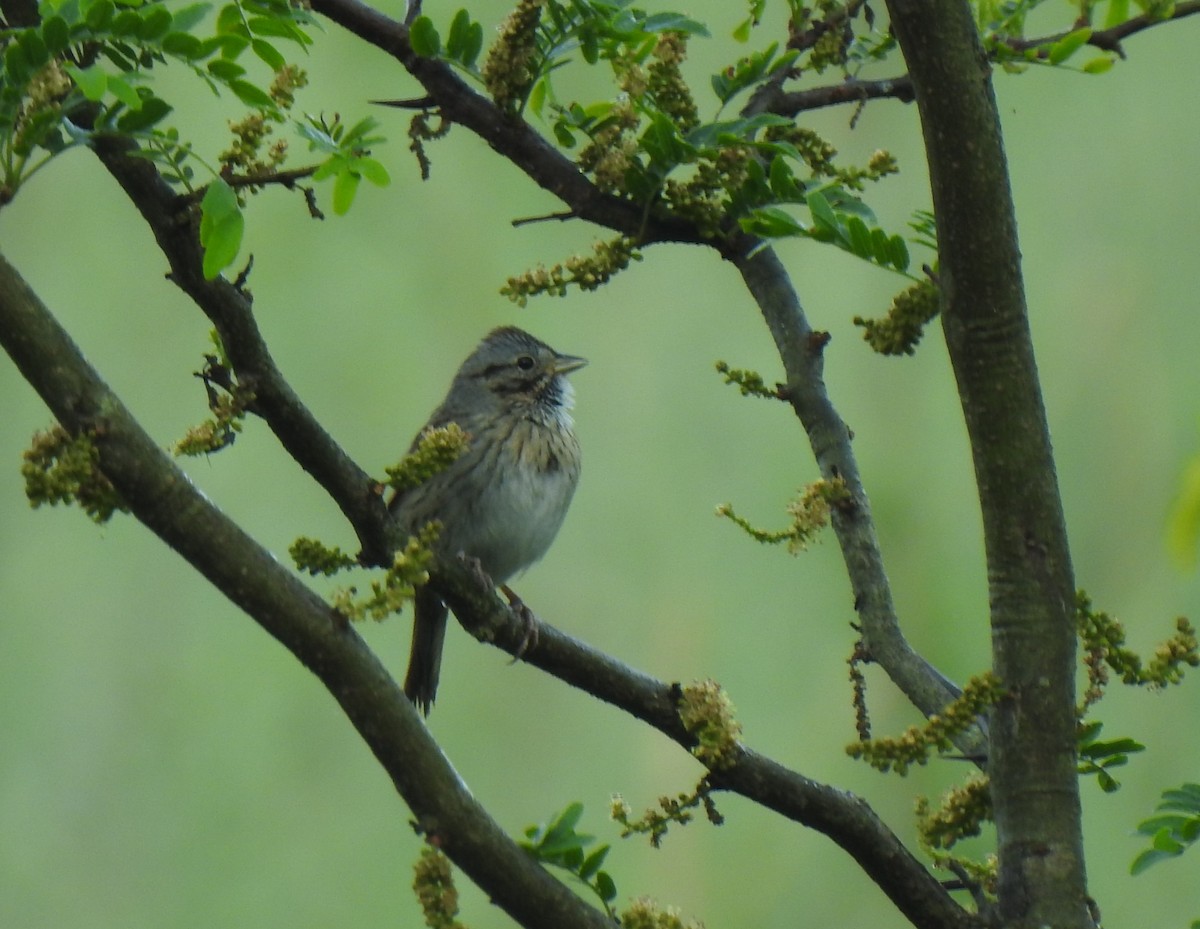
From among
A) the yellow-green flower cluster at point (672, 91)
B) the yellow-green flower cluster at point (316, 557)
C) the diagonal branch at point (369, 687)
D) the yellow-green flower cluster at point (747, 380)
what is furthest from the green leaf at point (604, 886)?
the yellow-green flower cluster at point (672, 91)

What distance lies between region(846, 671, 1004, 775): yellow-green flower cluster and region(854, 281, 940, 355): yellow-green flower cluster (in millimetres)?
431

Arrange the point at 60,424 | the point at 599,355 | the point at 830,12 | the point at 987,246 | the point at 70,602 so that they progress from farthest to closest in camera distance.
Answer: the point at 599,355
the point at 70,602
the point at 830,12
the point at 987,246
the point at 60,424

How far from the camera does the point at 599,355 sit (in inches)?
182

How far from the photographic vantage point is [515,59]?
6.00ft

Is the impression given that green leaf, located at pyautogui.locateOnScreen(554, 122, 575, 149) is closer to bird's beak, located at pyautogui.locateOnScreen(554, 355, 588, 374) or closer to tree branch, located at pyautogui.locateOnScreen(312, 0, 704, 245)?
tree branch, located at pyautogui.locateOnScreen(312, 0, 704, 245)

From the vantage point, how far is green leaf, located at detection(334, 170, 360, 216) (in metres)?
1.49

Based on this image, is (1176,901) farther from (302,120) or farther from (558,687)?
(302,120)

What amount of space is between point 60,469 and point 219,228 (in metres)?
0.26

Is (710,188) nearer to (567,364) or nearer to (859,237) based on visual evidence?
(859,237)

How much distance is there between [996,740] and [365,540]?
71cm

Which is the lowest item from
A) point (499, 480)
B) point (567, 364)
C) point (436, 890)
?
point (436, 890)

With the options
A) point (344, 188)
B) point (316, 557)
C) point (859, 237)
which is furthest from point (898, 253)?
point (316, 557)

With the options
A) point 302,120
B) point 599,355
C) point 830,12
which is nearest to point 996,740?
point 302,120

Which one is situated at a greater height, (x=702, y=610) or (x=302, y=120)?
(x=702, y=610)
